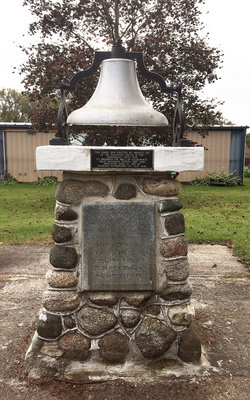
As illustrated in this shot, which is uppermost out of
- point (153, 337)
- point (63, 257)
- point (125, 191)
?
point (125, 191)

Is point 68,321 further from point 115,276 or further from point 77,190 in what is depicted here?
point 77,190

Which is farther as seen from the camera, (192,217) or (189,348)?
(192,217)

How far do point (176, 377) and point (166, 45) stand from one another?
8.03 metres

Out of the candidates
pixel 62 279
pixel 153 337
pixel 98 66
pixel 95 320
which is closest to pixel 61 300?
pixel 62 279

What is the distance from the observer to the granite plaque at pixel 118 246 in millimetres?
3064

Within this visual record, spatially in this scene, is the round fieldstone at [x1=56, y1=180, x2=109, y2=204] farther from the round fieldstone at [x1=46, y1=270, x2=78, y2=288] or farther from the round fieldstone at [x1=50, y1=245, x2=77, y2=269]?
the round fieldstone at [x1=46, y1=270, x2=78, y2=288]

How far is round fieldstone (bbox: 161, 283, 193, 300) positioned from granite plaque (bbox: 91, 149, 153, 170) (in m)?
1.00

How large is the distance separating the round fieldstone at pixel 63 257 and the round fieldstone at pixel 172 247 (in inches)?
28.5

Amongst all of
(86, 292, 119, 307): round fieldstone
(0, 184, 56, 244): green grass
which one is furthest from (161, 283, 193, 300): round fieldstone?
(0, 184, 56, 244): green grass

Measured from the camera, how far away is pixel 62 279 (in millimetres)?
3070

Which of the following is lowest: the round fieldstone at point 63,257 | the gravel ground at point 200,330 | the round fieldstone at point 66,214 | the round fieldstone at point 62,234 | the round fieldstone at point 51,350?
the gravel ground at point 200,330

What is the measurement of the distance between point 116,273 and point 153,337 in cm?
59

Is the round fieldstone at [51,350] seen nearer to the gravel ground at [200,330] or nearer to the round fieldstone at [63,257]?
the gravel ground at [200,330]

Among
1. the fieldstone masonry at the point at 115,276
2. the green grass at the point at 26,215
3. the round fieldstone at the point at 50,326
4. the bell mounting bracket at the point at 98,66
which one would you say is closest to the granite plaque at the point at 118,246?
the fieldstone masonry at the point at 115,276
